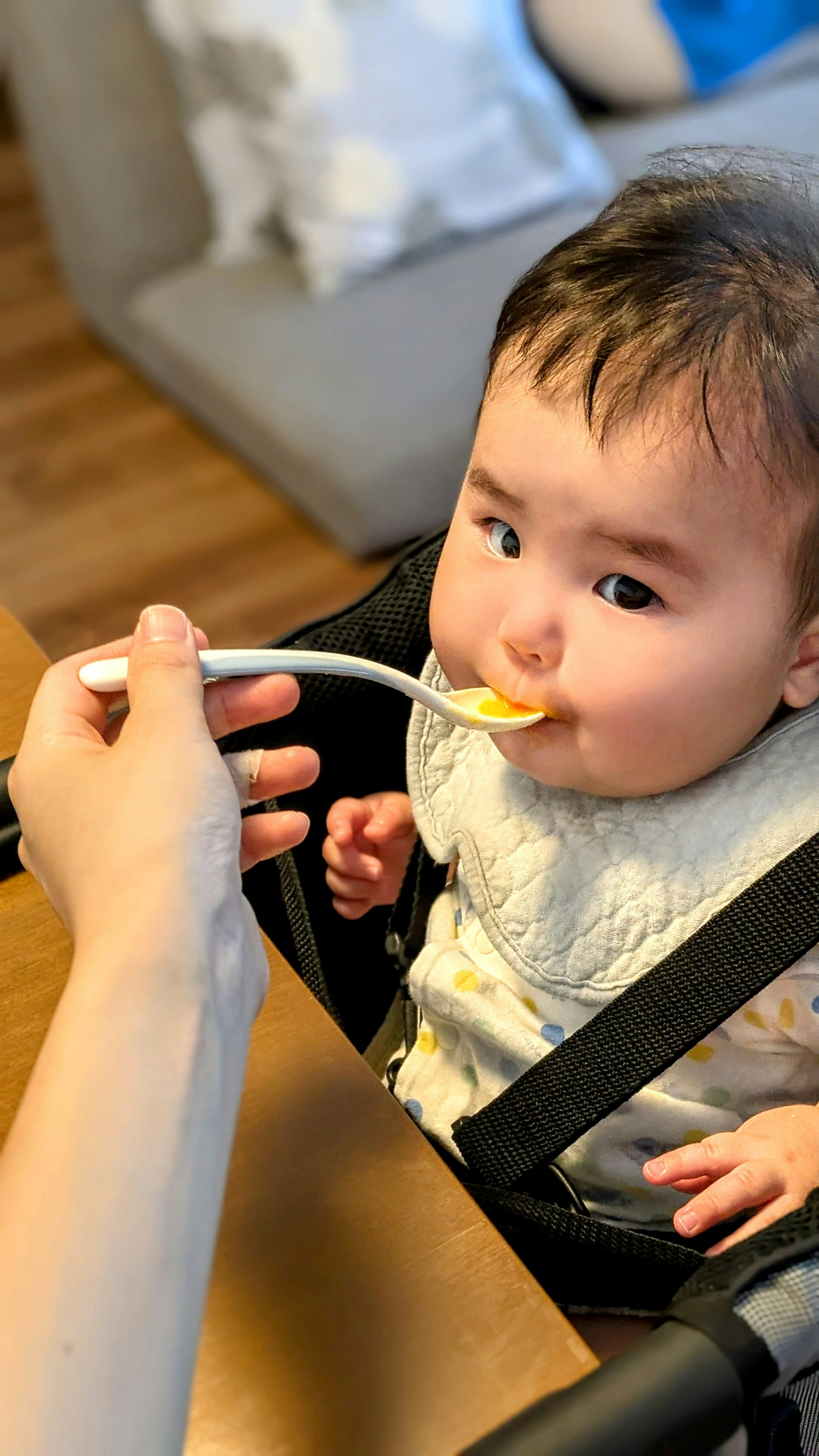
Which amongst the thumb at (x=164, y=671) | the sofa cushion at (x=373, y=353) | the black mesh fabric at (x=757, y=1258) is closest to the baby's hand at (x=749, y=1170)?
the black mesh fabric at (x=757, y=1258)

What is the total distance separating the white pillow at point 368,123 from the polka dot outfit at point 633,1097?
145 cm

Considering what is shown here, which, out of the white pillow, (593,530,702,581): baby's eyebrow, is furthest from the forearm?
the white pillow

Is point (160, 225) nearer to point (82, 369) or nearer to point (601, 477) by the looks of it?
point (82, 369)

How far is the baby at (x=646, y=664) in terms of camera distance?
667 millimetres

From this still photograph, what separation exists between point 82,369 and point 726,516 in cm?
215

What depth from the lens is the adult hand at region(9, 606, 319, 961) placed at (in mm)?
483

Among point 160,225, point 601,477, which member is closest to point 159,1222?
point 601,477

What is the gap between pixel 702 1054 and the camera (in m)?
0.77

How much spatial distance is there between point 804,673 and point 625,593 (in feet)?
0.40

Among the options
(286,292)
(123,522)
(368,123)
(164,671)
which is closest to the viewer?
(164,671)

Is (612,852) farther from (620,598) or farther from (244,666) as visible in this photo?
(244,666)

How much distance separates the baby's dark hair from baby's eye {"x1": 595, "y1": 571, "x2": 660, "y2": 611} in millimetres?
76

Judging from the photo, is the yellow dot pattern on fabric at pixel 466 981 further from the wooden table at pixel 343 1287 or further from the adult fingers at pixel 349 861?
the wooden table at pixel 343 1287

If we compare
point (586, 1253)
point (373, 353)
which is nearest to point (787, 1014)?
point (586, 1253)
